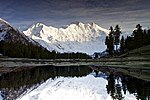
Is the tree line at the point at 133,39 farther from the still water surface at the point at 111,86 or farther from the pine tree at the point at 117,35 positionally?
the still water surface at the point at 111,86

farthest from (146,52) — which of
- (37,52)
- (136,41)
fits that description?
(37,52)

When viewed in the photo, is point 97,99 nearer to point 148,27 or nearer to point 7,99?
point 7,99

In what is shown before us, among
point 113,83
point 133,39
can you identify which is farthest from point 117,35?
point 113,83

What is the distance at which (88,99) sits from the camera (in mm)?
32906

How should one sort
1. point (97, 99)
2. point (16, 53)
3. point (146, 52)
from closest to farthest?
point (97, 99)
point (146, 52)
point (16, 53)

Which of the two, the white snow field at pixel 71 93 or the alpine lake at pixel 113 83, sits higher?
the alpine lake at pixel 113 83

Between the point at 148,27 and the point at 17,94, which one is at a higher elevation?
the point at 148,27

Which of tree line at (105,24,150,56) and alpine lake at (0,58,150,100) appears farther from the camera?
tree line at (105,24,150,56)

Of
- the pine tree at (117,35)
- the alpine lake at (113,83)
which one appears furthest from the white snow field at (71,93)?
the pine tree at (117,35)

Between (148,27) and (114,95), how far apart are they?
122 metres

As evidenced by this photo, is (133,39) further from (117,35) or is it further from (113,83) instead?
(113,83)

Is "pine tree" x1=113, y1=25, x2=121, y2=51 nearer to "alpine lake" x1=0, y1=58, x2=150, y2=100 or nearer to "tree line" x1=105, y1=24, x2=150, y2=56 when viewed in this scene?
"tree line" x1=105, y1=24, x2=150, y2=56

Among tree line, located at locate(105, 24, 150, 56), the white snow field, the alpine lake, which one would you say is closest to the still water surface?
the alpine lake

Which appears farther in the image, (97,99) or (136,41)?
(136,41)
